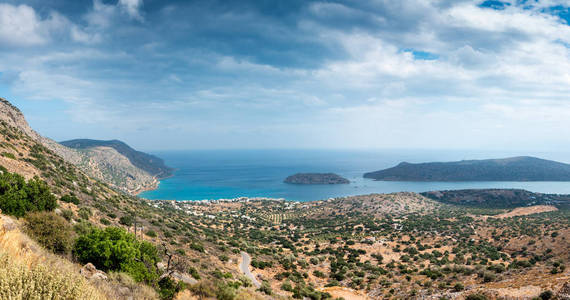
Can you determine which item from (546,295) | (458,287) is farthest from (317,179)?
(546,295)

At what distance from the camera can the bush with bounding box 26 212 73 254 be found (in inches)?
404

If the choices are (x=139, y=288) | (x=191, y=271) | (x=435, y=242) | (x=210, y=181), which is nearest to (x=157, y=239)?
(x=191, y=271)

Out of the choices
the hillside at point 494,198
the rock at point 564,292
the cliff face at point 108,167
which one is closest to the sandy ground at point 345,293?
the rock at point 564,292

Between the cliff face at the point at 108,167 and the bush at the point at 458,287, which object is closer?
the bush at the point at 458,287

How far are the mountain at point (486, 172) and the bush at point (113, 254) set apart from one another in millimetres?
182525

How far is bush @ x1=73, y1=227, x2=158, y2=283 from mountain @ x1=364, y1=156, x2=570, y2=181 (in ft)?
599

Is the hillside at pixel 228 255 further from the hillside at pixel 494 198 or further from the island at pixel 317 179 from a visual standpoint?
the island at pixel 317 179

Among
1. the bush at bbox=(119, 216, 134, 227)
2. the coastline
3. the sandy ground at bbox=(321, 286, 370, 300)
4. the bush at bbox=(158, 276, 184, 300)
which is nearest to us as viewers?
the bush at bbox=(158, 276, 184, 300)

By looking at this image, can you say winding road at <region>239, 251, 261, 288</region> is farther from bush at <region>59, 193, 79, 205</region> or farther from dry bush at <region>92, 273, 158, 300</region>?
bush at <region>59, 193, 79, 205</region>

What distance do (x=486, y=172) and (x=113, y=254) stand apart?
211848 millimetres

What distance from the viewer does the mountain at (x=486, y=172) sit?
16438cm

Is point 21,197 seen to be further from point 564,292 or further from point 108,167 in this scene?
point 108,167

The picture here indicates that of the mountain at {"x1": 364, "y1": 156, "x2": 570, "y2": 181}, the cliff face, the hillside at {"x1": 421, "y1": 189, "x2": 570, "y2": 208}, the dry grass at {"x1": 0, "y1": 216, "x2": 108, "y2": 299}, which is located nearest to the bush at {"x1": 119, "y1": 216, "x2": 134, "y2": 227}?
the dry grass at {"x1": 0, "y1": 216, "x2": 108, "y2": 299}

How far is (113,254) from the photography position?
35.8ft
